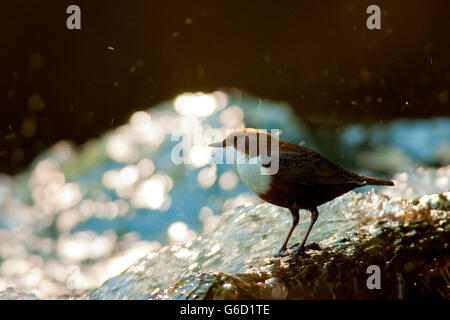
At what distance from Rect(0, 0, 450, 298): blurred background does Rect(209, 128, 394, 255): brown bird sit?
8.17ft

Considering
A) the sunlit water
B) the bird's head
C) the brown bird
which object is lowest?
the sunlit water

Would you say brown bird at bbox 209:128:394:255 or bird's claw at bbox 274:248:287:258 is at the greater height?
brown bird at bbox 209:128:394:255

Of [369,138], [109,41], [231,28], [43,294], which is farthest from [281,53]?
[43,294]

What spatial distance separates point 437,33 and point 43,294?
4.94 metres

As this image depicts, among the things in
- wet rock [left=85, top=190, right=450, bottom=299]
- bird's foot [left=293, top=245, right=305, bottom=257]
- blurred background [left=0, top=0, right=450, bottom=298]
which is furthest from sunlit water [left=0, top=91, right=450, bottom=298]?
bird's foot [left=293, top=245, right=305, bottom=257]

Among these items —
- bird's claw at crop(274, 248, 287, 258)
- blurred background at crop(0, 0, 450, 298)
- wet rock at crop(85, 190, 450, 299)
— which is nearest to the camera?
wet rock at crop(85, 190, 450, 299)

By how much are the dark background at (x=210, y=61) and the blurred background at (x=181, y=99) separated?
0.01 m

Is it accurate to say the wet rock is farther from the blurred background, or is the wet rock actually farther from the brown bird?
the blurred background

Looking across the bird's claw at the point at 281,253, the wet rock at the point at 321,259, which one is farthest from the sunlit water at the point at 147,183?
the bird's claw at the point at 281,253

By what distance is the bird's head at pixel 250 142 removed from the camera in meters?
2.83

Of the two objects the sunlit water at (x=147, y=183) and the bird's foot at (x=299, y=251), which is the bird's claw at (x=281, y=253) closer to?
Answer: the bird's foot at (x=299, y=251)

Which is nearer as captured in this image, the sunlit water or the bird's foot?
the bird's foot

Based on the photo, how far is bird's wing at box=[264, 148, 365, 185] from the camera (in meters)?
2.80
